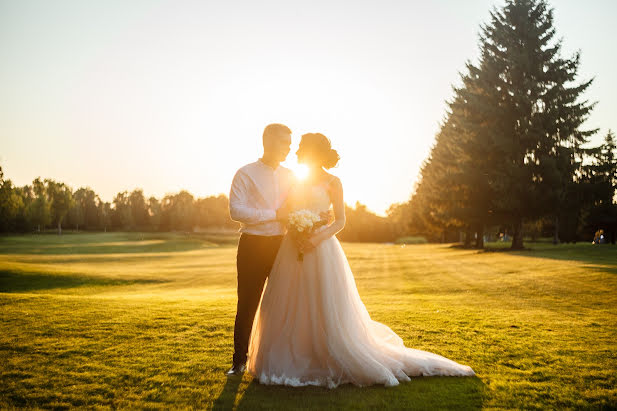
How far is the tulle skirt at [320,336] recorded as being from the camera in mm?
4711

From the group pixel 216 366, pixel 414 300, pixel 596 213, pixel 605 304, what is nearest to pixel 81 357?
pixel 216 366

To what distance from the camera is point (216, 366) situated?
541cm

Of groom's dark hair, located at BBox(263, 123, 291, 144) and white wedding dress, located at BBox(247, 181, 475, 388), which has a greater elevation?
groom's dark hair, located at BBox(263, 123, 291, 144)

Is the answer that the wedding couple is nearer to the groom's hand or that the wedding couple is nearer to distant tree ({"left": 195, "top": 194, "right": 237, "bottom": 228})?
the groom's hand

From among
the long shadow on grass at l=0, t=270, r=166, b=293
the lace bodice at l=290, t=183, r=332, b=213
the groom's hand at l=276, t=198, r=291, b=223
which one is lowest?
the long shadow on grass at l=0, t=270, r=166, b=293

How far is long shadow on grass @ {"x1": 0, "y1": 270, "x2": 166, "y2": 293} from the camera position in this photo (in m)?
17.7

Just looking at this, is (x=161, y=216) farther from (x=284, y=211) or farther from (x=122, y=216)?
(x=284, y=211)

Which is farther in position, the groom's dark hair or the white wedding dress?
the groom's dark hair

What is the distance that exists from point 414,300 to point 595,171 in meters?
25.2

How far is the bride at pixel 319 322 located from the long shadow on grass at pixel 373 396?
13 centimetres

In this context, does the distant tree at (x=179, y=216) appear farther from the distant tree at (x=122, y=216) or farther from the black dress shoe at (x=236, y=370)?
the black dress shoe at (x=236, y=370)

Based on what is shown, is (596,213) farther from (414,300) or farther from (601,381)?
(601,381)

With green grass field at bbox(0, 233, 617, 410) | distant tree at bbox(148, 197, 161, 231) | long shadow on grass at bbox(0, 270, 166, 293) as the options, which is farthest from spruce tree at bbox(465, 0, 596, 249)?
distant tree at bbox(148, 197, 161, 231)

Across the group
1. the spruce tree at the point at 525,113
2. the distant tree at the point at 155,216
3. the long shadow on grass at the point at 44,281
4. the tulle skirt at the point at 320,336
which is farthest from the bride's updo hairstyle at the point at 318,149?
the distant tree at the point at 155,216
